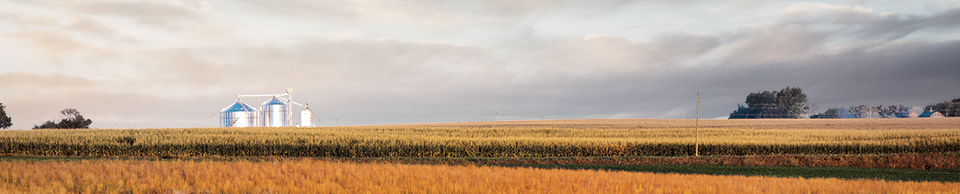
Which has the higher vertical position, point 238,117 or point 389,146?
point 238,117

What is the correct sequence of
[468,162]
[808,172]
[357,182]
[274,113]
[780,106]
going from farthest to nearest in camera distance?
1. [780,106]
2. [274,113]
3. [468,162]
4. [808,172]
5. [357,182]

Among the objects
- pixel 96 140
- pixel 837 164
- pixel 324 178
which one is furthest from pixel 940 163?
pixel 96 140

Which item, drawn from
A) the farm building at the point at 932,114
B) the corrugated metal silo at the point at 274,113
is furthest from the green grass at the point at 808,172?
the farm building at the point at 932,114

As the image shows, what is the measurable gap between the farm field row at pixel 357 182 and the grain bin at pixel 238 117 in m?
48.0

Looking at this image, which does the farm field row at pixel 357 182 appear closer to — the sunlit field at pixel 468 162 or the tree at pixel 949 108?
the sunlit field at pixel 468 162

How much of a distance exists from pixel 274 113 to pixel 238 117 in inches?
182

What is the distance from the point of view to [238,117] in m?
65.1

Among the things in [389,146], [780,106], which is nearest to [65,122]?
[389,146]

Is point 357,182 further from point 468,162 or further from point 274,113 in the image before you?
point 274,113

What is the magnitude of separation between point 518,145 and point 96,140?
1036 inches

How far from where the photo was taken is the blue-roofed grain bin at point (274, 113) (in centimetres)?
6850

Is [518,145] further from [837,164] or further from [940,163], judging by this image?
[940,163]

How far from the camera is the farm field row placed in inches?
576

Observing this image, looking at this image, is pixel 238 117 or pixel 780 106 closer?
pixel 238 117
